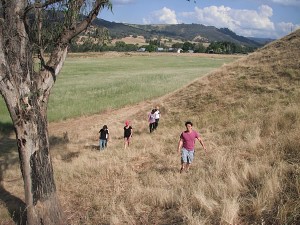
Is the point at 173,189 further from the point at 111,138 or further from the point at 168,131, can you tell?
the point at 111,138

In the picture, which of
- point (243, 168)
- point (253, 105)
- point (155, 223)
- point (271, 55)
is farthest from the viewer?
point (271, 55)

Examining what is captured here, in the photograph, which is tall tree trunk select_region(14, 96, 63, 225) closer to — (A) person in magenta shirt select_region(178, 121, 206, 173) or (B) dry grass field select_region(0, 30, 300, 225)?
(B) dry grass field select_region(0, 30, 300, 225)

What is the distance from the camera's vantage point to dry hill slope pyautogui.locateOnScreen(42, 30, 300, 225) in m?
7.28

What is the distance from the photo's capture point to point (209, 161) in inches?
432

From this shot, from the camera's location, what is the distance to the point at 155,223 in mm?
7785

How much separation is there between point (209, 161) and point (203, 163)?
0.60 feet

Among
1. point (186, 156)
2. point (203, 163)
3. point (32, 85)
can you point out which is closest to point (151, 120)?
point (203, 163)

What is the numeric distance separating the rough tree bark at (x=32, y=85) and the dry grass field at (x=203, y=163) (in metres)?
1.00

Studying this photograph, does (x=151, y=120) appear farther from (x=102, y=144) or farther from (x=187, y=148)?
(x=187, y=148)

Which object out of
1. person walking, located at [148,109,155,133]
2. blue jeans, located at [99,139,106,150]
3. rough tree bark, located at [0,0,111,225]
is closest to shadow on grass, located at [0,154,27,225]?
rough tree bark, located at [0,0,111,225]

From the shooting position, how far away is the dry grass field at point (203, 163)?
7.34 metres

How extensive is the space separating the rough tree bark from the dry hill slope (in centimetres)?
110

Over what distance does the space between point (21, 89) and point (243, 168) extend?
204 inches

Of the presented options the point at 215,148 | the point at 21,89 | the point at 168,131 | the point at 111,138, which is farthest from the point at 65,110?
the point at 21,89
